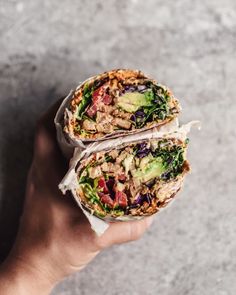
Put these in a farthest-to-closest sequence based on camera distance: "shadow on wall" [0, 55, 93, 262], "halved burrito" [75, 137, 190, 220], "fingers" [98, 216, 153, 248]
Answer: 1. "shadow on wall" [0, 55, 93, 262]
2. "fingers" [98, 216, 153, 248]
3. "halved burrito" [75, 137, 190, 220]

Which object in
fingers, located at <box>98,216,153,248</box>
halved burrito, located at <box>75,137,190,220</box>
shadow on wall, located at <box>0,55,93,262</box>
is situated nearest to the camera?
halved burrito, located at <box>75,137,190,220</box>

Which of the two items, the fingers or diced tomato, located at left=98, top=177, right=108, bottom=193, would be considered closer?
diced tomato, located at left=98, top=177, right=108, bottom=193

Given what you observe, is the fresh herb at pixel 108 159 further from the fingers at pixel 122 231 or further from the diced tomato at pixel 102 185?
the fingers at pixel 122 231

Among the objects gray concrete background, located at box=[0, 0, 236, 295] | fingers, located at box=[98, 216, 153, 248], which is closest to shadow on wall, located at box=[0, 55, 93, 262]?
gray concrete background, located at box=[0, 0, 236, 295]

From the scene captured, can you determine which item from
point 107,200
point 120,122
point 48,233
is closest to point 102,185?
point 107,200

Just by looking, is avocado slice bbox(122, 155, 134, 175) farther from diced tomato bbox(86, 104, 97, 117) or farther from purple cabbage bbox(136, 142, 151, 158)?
diced tomato bbox(86, 104, 97, 117)

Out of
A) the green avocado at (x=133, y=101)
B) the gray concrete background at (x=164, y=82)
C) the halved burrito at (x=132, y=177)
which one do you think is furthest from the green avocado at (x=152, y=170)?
the gray concrete background at (x=164, y=82)
